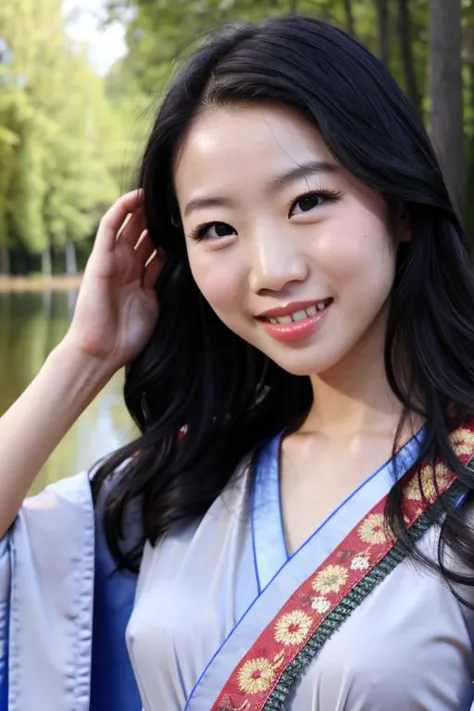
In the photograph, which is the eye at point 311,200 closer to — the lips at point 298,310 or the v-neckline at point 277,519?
the lips at point 298,310

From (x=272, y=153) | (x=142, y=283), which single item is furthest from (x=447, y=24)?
(x=272, y=153)

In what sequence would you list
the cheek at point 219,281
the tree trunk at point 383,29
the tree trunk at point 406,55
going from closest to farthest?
the cheek at point 219,281, the tree trunk at point 406,55, the tree trunk at point 383,29

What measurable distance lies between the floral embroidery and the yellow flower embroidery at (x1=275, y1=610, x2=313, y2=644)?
0.06 m

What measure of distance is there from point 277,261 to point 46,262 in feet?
13.2

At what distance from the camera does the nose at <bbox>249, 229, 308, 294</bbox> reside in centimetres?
90

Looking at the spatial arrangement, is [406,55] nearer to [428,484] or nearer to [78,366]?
[78,366]

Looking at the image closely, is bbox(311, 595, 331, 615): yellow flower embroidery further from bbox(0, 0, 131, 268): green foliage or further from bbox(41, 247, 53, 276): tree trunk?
bbox(41, 247, 53, 276): tree trunk

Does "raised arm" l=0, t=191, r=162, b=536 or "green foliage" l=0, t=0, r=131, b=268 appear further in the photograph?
"green foliage" l=0, t=0, r=131, b=268

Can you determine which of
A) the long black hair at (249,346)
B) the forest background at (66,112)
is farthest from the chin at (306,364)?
the forest background at (66,112)

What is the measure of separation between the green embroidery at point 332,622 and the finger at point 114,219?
1.67 ft

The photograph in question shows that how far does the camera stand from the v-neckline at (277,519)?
97 centimetres

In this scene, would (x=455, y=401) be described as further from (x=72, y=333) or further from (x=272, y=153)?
(x=72, y=333)

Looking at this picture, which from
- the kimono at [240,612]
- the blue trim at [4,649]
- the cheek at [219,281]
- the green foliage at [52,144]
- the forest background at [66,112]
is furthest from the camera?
the green foliage at [52,144]

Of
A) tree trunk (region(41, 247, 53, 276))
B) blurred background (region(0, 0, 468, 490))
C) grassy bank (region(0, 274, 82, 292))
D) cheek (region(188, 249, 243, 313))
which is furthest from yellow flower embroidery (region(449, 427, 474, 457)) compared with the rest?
tree trunk (region(41, 247, 53, 276))
